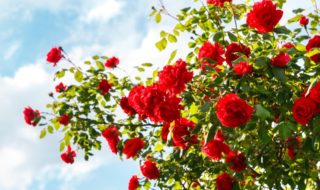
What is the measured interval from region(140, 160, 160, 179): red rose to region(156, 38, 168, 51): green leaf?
3.84 feet

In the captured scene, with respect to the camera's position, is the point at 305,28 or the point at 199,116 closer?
the point at 199,116

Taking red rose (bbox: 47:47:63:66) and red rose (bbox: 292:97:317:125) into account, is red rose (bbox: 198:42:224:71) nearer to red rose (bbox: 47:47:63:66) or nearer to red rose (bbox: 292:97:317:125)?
red rose (bbox: 292:97:317:125)

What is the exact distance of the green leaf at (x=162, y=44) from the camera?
3.83 metres

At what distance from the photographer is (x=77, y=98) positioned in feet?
18.6

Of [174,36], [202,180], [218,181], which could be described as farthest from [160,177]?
[174,36]

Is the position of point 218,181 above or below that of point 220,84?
below

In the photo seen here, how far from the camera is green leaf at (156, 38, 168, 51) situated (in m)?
3.83

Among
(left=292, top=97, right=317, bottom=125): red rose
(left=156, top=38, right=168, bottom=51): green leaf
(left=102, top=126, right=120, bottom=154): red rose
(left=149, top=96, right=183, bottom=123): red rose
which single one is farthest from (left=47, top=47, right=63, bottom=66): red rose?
(left=292, top=97, right=317, bottom=125): red rose

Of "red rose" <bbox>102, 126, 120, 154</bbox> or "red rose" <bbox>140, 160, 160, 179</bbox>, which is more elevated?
"red rose" <bbox>102, 126, 120, 154</bbox>

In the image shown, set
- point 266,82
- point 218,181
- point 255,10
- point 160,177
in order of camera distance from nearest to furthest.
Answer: point 255,10, point 266,82, point 218,181, point 160,177

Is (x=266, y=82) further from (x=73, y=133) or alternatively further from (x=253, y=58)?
(x=73, y=133)

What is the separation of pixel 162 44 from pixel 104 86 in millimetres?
1834

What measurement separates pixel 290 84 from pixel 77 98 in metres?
3.02

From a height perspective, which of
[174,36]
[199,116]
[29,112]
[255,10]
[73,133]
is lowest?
[199,116]
